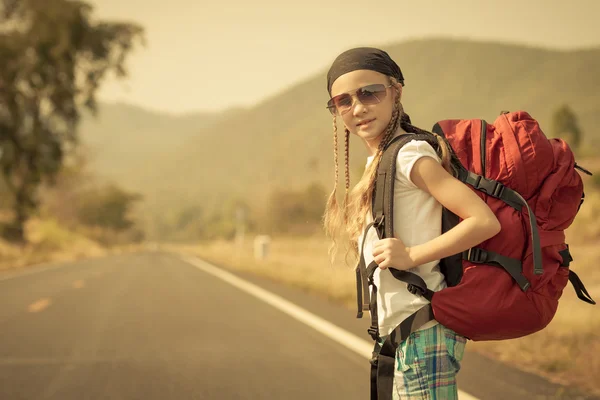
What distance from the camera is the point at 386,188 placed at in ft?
6.96

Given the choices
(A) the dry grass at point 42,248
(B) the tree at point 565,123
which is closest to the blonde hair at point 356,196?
(A) the dry grass at point 42,248

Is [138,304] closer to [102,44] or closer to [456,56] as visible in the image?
[102,44]

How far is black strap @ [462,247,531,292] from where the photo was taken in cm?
201

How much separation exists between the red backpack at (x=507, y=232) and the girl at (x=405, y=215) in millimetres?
48

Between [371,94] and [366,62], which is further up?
[366,62]

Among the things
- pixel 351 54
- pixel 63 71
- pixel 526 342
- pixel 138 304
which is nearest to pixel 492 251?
pixel 351 54

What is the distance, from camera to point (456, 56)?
389 feet

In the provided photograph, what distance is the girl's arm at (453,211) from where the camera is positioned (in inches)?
79.8

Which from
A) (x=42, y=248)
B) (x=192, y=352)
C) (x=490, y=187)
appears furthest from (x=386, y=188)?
(x=42, y=248)

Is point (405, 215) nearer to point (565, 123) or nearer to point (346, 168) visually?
point (346, 168)

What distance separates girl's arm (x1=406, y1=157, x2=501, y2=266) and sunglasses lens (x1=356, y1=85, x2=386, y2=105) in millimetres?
312

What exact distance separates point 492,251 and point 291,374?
3.80m

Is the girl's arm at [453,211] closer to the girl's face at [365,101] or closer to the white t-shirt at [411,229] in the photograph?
the white t-shirt at [411,229]

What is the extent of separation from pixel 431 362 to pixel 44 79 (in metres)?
28.9
